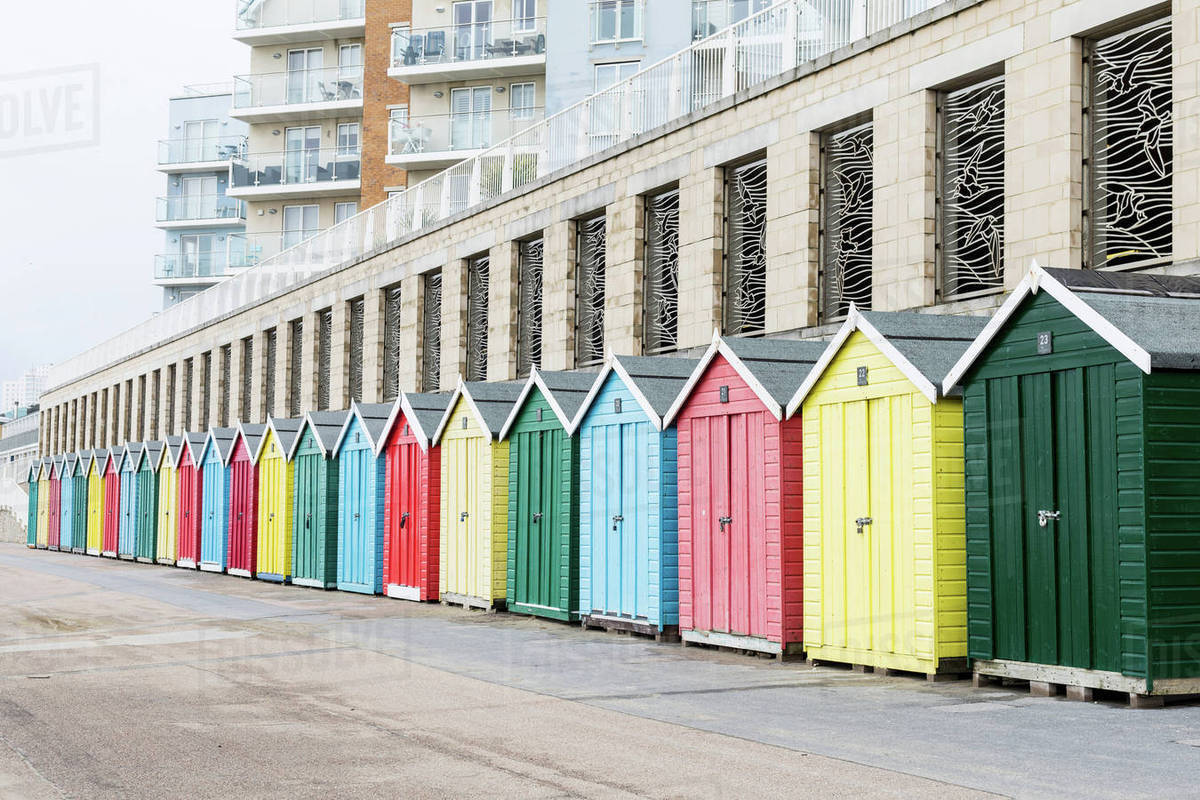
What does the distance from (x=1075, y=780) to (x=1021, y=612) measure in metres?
3.66

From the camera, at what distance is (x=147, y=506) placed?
1558 inches

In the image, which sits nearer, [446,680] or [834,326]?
[446,680]

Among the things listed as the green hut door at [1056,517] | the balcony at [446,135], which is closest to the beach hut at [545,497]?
the green hut door at [1056,517]

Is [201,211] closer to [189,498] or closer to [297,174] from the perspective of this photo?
[297,174]

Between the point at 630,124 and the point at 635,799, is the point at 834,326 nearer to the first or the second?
the point at 630,124

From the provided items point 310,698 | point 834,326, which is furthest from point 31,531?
point 310,698

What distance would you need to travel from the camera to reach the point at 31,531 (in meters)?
55.2

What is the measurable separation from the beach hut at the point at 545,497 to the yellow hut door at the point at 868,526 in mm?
5061

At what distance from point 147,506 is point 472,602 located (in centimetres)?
2196

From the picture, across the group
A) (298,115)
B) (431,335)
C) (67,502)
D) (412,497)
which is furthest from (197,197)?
(412,497)

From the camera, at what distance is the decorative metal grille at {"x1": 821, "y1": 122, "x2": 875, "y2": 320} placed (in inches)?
727

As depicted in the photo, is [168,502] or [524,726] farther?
[168,502]

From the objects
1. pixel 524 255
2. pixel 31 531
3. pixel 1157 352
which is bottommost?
pixel 31 531

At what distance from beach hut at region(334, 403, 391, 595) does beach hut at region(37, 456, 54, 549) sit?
30.8 metres
